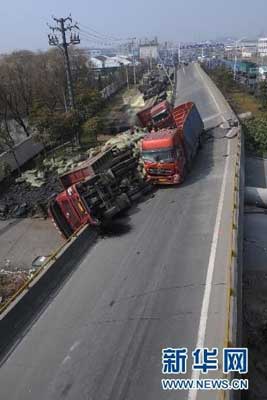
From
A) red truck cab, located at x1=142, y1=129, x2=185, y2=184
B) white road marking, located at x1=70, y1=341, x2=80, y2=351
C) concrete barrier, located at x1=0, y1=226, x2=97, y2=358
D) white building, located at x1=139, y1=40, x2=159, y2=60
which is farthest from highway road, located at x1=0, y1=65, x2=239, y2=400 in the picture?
white building, located at x1=139, y1=40, x2=159, y2=60

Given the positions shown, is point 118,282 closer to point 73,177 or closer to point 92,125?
point 73,177

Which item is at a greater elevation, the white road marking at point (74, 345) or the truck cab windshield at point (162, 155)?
the truck cab windshield at point (162, 155)

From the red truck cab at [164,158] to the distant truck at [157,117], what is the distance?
7.48 m

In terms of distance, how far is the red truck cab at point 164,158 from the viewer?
20.3m

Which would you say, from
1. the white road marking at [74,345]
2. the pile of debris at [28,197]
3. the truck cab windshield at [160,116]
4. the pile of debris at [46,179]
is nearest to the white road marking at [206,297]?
the white road marking at [74,345]

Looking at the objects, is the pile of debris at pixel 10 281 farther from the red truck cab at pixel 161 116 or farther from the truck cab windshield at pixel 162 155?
the red truck cab at pixel 161 116

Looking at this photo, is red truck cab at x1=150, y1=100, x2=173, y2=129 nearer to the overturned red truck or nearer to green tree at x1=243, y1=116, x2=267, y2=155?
green tree at x1=243, y1=116, x2=267, y2=155

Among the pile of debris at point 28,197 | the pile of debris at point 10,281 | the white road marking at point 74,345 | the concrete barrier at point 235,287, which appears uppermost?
the concrete barrier at point 235,287

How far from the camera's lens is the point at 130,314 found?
1172cm

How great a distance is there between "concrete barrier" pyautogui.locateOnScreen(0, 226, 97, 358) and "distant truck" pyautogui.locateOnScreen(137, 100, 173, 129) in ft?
47.7

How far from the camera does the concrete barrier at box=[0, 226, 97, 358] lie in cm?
1130

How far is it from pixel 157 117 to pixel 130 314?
68.3 feet

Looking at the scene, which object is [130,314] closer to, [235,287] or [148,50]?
[235,287]

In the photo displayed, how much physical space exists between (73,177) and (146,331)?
11839 millimetres
